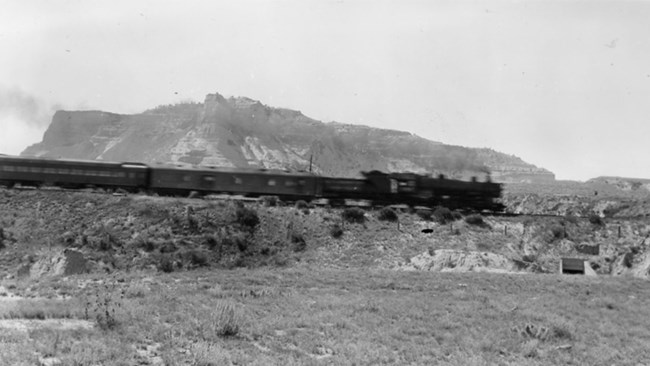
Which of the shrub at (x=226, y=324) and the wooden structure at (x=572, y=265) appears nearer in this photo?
the shrub at (x=226, y=324)

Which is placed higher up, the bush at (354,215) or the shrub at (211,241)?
the bush at (354,215)

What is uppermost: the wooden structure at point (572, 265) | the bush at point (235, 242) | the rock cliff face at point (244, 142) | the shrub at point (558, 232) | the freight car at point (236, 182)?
the rock cliff face at point (244, 142)

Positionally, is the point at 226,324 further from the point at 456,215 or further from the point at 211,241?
the point at 456,215

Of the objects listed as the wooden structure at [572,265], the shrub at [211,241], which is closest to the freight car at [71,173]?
the shrub at [211,241]

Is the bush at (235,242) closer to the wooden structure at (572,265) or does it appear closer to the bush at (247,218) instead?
the bush at (247,218)

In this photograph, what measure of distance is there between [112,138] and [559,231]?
466 feet

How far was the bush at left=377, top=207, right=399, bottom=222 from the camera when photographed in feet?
127

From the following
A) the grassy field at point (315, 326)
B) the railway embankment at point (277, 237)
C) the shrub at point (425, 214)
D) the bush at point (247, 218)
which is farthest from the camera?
the shrub at point (425, 214)

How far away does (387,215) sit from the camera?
3884 centimetres

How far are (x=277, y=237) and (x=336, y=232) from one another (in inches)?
162

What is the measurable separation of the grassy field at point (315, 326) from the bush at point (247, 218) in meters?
16.6

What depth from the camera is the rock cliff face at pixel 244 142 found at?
5212 inches

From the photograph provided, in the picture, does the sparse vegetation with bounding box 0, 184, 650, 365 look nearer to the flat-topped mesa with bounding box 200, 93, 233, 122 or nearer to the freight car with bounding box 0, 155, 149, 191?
the freight car with bounding box 0, 155, 149, 191

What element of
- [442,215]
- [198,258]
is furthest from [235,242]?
[442,215]
